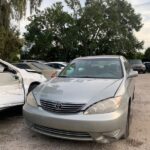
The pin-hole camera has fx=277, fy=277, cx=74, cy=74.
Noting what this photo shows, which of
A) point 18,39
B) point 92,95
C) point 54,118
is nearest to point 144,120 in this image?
point 92,95

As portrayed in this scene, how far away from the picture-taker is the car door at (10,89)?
565 centimetres

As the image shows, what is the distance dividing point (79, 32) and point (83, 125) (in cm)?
3548

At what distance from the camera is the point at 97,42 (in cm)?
4031

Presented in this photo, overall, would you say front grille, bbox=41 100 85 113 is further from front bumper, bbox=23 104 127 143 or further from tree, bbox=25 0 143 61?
tree, bbox=25 0 143 61

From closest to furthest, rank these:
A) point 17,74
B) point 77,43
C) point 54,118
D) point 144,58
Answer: point 54,118 → point 17,74 → point 77,43 → point 144,58

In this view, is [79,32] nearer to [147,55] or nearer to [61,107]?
[147,55]

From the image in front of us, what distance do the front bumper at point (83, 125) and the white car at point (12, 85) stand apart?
141 centimetres

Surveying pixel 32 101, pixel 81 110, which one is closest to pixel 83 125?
pixel 81 110

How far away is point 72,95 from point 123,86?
995 mm

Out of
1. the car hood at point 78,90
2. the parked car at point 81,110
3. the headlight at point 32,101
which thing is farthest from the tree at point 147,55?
the headlight at point 32,101

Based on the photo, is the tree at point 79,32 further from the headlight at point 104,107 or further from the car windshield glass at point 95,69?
the headlight at point 104,107

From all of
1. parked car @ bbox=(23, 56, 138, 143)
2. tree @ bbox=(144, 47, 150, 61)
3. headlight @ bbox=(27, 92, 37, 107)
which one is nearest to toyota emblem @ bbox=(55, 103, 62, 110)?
parked car @ bbox=(23, 56, 138, 143)

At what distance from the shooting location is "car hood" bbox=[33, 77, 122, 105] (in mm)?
4371

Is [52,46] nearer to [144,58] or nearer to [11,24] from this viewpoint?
[144,58]
